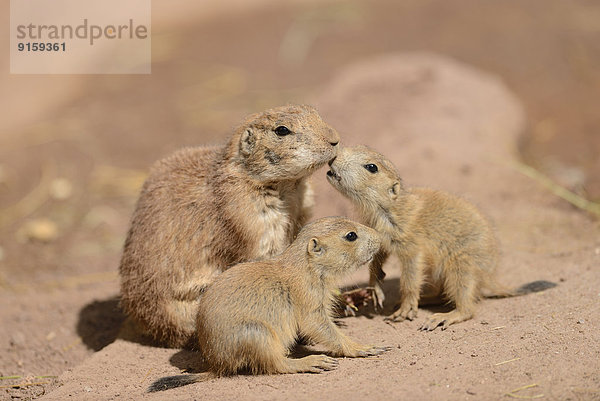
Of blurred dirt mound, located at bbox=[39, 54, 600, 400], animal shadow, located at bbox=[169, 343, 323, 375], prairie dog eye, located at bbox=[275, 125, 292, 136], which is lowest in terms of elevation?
animal shadow, located at bbox=[169, 343, 323, 375]

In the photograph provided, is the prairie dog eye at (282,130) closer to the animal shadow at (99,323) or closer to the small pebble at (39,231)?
the animal shadow at (99,323)

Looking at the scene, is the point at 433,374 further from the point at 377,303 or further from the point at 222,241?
the point at 222,241

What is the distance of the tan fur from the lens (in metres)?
5.95

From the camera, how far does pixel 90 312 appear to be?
7.91 meters

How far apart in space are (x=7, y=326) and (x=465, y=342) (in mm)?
5242

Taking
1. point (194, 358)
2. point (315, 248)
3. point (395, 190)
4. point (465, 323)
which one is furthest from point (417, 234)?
point (194, 358)

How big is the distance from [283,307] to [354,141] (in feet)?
15.8

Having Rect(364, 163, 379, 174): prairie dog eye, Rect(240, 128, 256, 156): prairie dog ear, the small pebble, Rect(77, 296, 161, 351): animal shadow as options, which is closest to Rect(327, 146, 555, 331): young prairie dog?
Rect(364, 163, 379, 174): prairie dog eye

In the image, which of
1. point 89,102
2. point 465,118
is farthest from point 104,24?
point 465,118

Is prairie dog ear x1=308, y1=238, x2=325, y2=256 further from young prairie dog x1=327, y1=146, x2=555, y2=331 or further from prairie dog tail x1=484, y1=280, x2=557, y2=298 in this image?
prairie dog tail x1=484, y1=280, x2=557, y2=298

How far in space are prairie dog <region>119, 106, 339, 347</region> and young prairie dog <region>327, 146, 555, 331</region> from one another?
42cm

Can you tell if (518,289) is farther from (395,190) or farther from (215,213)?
(215,213)

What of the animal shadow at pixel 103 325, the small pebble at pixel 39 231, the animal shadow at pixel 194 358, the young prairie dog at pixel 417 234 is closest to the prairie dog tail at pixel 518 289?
the young prairie dog at pixel 417 234

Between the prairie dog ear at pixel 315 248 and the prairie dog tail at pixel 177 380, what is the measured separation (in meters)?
1.25
